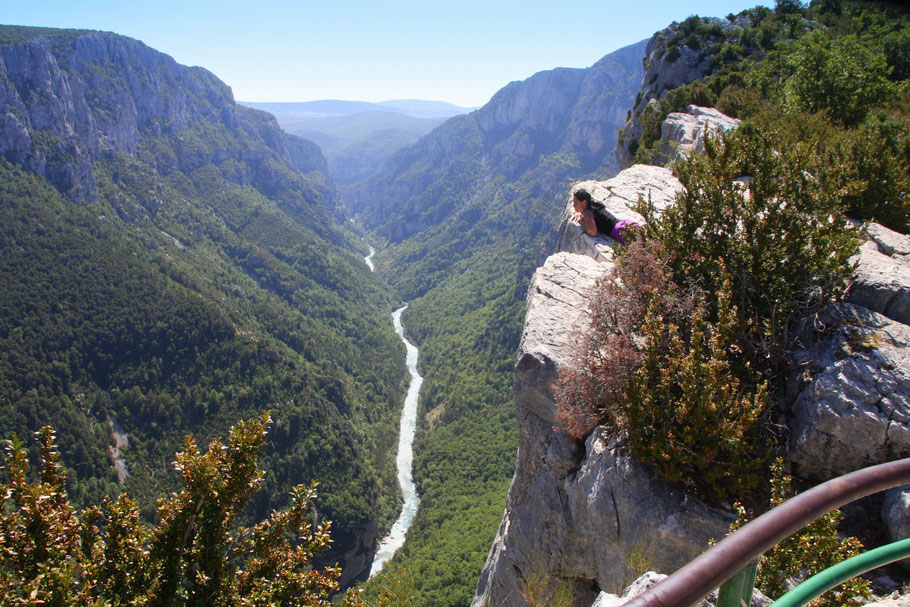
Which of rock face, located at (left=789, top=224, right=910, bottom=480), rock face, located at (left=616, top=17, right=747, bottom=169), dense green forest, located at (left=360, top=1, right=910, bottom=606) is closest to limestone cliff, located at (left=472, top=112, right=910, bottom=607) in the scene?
rock face, located at (left=789, top=224, right=910, bottom=480)

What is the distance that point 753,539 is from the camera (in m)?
1.61

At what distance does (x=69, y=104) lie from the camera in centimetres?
13275

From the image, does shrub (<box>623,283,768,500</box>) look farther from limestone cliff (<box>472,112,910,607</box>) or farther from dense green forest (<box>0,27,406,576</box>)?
dense green forest (<box>0,27,406,576</box>)

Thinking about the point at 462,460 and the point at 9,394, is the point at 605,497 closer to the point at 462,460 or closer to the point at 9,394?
the point at 462,460

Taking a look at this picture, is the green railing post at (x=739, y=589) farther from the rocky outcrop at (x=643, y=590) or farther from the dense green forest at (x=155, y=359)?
the dense green forest at (x=155, y=359)

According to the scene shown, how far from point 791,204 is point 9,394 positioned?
106 metres

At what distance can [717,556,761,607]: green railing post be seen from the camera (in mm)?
1803

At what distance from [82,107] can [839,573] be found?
187 metres

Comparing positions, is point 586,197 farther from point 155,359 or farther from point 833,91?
point 155,359

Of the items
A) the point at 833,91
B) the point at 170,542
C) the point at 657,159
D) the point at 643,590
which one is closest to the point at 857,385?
the point at 643,590

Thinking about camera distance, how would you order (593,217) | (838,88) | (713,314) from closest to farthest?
(713,314)
(593,217)
(838,88)

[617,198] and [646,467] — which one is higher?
[617,198]

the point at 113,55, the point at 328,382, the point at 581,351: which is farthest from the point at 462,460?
the point at 113,55

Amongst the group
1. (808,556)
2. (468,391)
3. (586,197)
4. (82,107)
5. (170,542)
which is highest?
(82,107)
